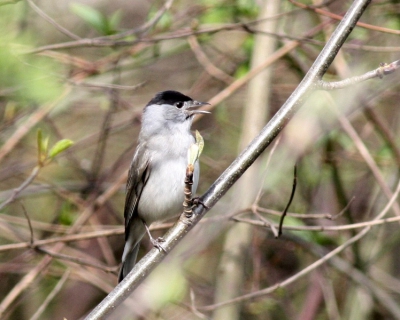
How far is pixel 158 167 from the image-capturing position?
4.13 metres

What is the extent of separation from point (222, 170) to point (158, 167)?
1.48 m

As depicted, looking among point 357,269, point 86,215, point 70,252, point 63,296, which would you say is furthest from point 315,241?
point 63,296

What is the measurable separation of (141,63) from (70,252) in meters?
1.80

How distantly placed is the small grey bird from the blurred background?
8.4 inches

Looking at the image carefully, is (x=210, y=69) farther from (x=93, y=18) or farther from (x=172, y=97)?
(x=93, y=18)

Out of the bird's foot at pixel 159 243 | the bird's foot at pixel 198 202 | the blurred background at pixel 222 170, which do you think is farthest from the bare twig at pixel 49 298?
the bird's foot at pixel 198 202

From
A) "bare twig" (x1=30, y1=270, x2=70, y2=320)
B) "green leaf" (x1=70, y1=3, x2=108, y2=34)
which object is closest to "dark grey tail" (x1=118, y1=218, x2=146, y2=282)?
"bare twig" (x1=30, y1=270, x2=70, y2=320)

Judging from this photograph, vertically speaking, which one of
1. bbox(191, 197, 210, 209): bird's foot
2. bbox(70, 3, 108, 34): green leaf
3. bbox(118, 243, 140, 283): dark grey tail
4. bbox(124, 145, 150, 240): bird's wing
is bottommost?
bbox(118, 243, 140, 283): dark grey tail

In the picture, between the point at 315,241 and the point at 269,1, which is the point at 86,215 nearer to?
the point at 315,241

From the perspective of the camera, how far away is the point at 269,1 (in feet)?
15.2

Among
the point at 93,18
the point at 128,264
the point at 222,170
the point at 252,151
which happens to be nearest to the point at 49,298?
the point at 128,264

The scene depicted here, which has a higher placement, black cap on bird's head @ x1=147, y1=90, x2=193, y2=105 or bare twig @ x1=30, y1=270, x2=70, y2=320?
black cap on bird's head @ x1=147, y1=90, x2=193, y2=105

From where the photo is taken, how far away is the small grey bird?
405 cm

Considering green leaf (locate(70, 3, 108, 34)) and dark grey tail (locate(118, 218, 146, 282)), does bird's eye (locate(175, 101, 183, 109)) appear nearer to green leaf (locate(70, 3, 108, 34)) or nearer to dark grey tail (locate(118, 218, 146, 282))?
green leaf (locate(70, 3, 108, 34))
